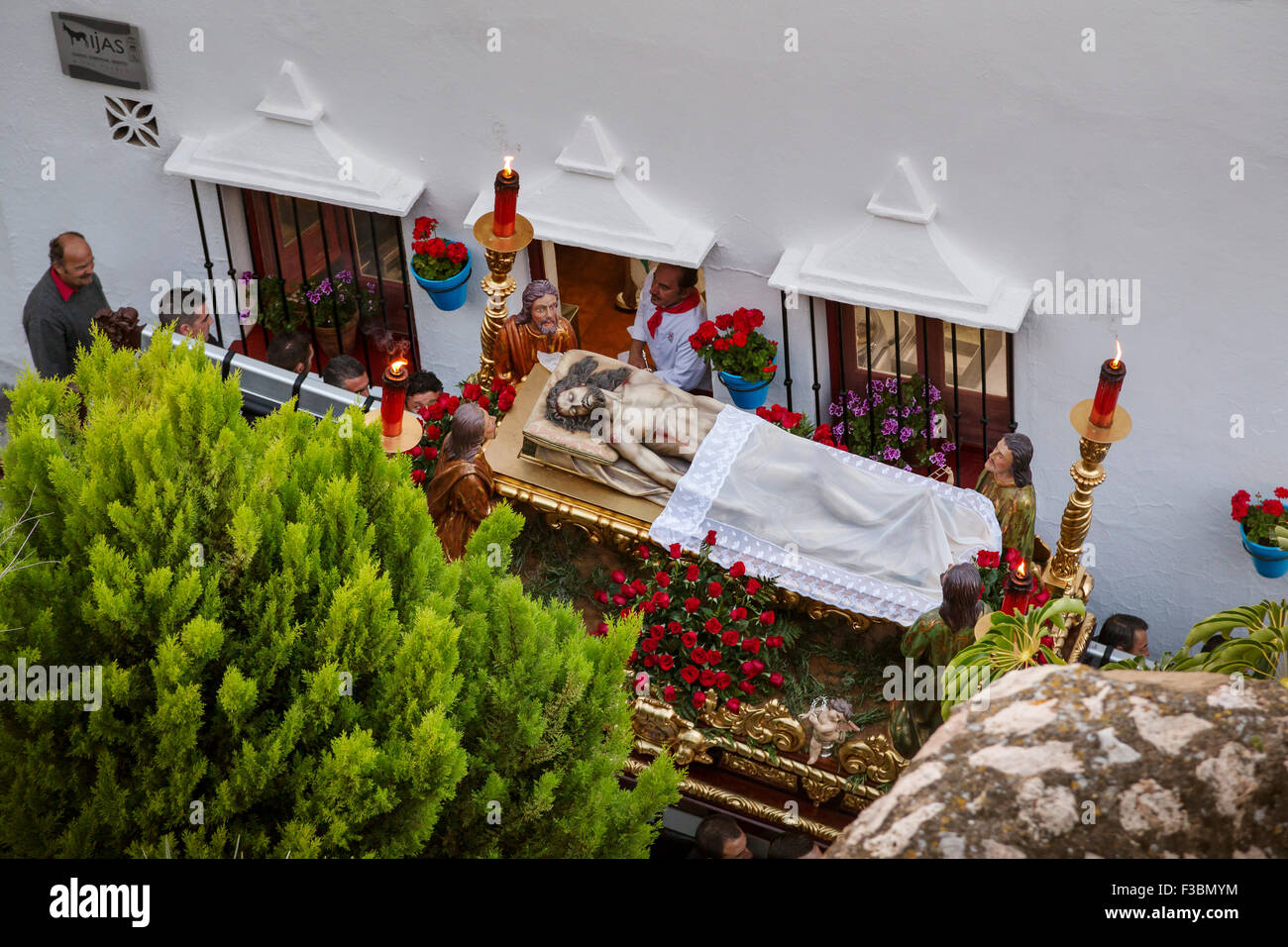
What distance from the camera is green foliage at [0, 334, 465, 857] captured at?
161 inches

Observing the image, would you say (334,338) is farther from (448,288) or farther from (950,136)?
(950,136)

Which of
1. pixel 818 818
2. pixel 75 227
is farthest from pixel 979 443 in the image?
pixel 75 227

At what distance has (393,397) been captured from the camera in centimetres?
734

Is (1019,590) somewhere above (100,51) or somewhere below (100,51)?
below

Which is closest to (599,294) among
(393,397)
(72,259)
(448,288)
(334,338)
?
(448,288)

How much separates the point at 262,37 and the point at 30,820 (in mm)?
7302

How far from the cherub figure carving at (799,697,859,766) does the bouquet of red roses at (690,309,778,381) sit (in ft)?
8.17

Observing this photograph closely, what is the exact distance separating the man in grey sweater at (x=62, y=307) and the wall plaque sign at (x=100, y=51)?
1.63 meters

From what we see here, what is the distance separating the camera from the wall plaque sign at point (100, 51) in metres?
10.5

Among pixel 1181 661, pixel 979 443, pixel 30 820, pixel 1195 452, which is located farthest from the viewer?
pixel 979 443

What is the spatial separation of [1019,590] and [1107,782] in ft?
14.6

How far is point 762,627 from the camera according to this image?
8.15 m

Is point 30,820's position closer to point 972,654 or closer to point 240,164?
point 972,654

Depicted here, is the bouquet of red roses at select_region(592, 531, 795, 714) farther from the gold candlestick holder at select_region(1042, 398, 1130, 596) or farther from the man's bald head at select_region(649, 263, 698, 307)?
the man's bald head at select_region(649, 263, 698, 307)
